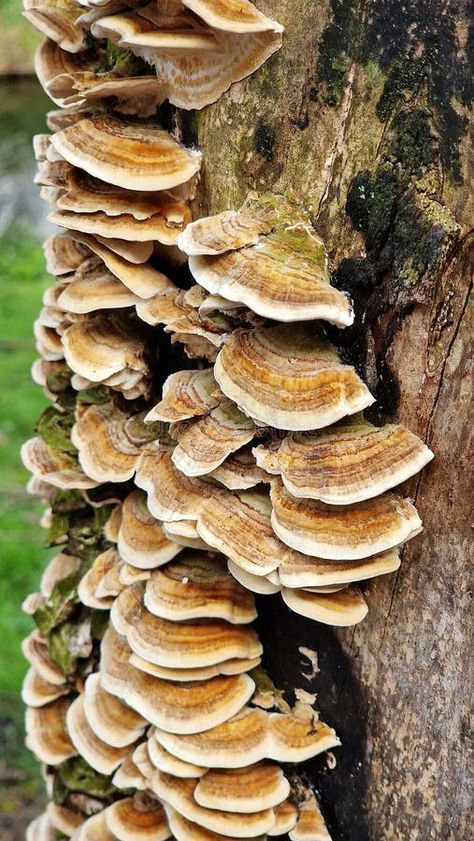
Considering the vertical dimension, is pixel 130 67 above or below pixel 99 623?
above

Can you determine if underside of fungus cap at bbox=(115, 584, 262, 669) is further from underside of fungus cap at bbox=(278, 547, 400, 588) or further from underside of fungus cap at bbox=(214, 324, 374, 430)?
underside of fungus cap at bbox=(214, 324, 374, 430)

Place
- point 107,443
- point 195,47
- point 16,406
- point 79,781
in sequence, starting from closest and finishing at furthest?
1. point 195,47
2. point 107,443
3. point 79,781
4. point 16,406

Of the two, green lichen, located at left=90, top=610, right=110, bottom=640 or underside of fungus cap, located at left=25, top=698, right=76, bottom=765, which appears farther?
underside of fungus cap, located at left=25, top=698, right=76, bottom=765

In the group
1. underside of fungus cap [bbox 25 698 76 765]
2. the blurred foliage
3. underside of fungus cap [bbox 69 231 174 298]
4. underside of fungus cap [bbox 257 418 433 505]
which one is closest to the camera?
underside of fungus cap [bbox 257 418 433 505]

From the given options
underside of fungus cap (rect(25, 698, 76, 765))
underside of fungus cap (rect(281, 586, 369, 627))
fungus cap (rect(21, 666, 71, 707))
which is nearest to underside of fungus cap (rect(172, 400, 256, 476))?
underside of fungus cap (rect(281, 586, 369, 627))

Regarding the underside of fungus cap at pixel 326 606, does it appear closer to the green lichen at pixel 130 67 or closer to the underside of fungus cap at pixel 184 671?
the underside of fungus cap at pixel 184 671

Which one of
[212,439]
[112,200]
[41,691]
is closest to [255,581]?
[212,439]

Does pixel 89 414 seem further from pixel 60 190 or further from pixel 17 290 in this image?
pixel 17 290

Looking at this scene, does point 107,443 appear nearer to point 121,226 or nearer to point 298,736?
point 121,226
